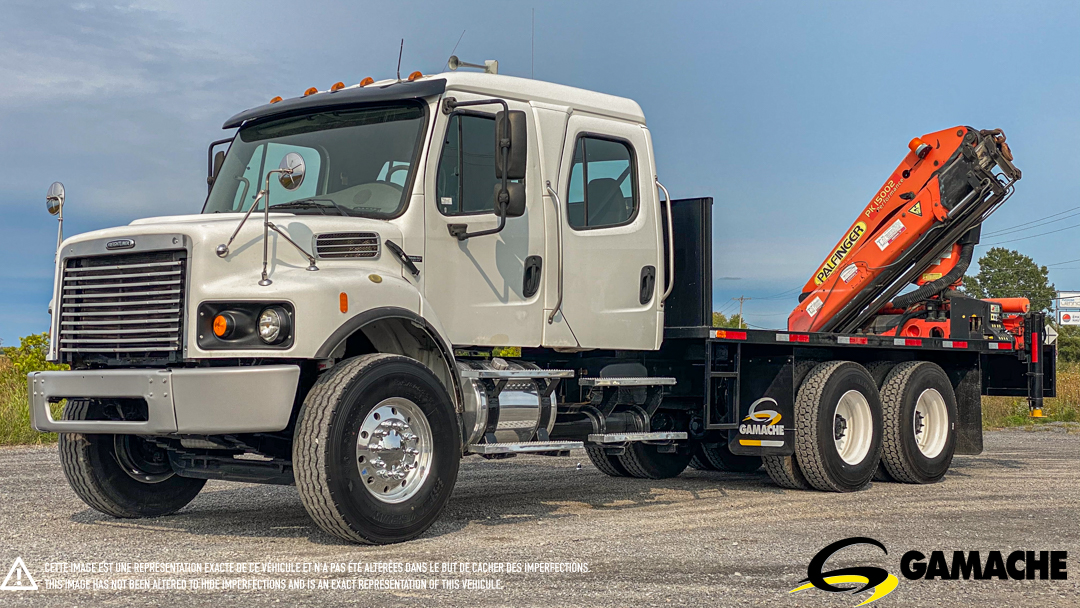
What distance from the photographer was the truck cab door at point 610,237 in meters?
8.37

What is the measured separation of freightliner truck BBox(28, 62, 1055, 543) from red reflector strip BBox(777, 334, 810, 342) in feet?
0.07

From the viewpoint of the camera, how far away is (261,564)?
5.99 metres

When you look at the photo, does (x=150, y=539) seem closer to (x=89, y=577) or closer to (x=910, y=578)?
(x=89, y=577)

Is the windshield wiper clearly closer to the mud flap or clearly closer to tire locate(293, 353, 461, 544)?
tire locate(293, 353, 461, 544)

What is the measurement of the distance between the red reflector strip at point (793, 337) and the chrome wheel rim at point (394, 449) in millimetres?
3908

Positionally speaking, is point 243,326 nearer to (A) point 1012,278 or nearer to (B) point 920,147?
(B) point 920,147

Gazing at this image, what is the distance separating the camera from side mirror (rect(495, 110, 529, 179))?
23.1ft

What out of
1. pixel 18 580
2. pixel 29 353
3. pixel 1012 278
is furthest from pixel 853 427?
pixel 1012 278

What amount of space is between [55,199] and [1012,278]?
6709 centimetres

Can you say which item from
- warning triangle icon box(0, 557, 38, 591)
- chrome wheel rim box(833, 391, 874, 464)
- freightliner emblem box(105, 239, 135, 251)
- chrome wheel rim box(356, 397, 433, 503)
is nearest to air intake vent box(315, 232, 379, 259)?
chrome wheel rim box(356, 397, 433, 503)

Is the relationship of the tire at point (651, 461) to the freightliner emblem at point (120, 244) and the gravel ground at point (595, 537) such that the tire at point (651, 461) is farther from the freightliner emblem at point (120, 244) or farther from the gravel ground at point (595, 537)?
the freightliner emblem at point (120, 244)

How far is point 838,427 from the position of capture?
10195mm

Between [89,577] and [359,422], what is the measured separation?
1.62 metres

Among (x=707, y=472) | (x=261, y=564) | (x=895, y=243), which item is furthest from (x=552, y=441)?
(x=895, y=243)
